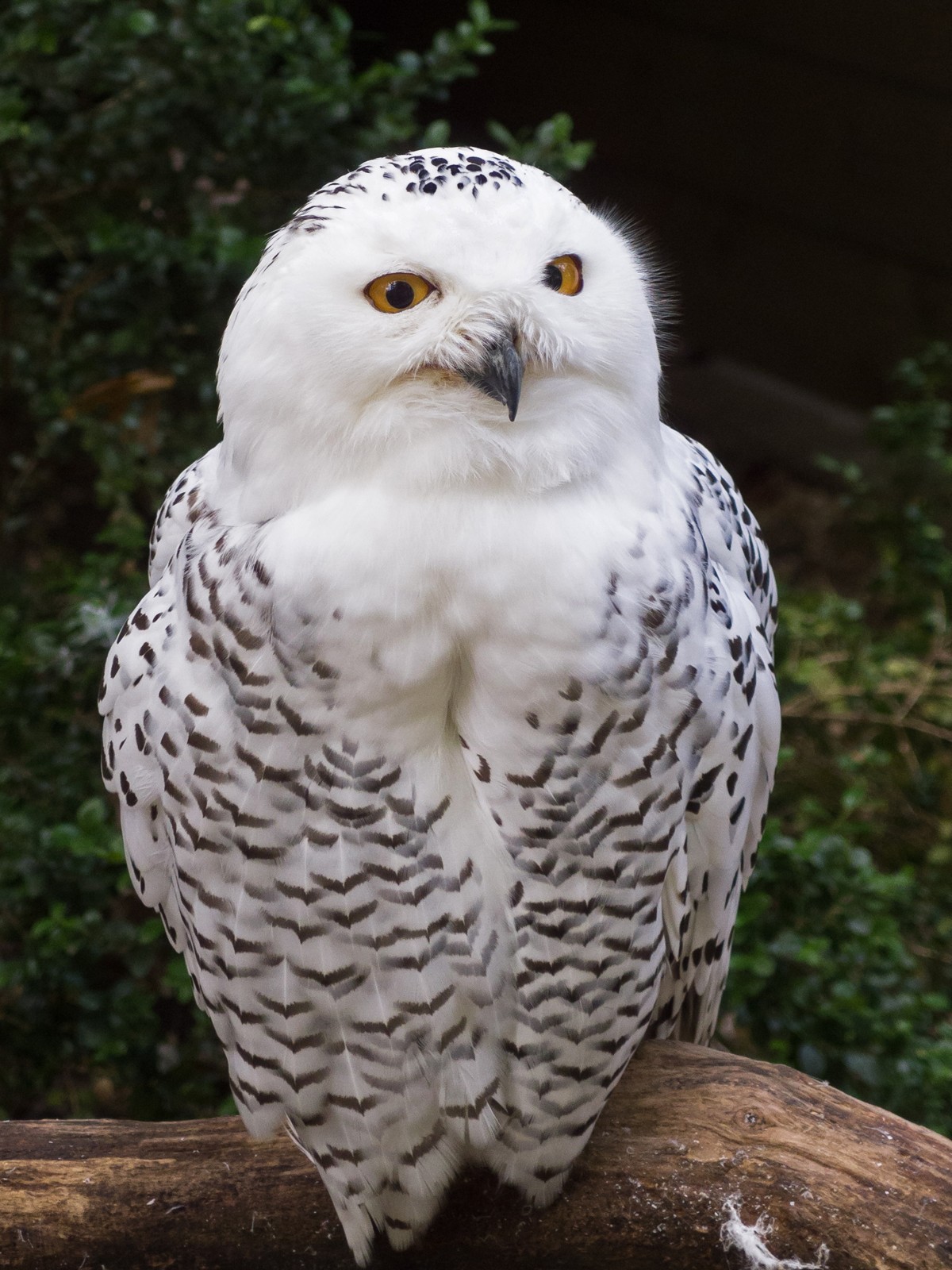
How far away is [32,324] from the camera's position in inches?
97.8

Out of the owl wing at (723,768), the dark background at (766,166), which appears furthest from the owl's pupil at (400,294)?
the dark background at (766,166)

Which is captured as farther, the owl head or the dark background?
the dark background

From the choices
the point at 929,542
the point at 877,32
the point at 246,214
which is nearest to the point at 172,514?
the point at 246,214

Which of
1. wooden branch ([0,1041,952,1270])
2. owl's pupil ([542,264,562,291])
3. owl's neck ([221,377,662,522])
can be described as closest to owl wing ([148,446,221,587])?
owl's neck ([221,377,662,522])

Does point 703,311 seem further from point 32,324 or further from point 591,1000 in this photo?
point 591,1000

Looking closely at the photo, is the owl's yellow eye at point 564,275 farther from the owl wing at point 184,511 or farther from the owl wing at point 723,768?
the owl wing at point 184,511

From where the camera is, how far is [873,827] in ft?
8.14

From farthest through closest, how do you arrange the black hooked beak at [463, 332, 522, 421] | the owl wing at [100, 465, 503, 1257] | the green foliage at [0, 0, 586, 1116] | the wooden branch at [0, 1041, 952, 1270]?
the green foliage at [0, 0, 586, 1116] < the wooden branch at [0, 1041, 952, 1270] < the owl wing at [100, 465, 503, 1257] < the black hooked beak at [463, 332, 522, 421]

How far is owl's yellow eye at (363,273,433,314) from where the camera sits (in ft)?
3.92

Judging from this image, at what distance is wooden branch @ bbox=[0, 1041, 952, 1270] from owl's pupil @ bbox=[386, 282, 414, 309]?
1018 mm

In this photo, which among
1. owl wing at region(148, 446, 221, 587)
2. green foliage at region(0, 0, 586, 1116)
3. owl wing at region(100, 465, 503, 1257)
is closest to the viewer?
owl wing at region(100, 465, 503, 1257)

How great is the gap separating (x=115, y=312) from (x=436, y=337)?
139 centimetres

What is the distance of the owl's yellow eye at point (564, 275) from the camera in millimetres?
1238

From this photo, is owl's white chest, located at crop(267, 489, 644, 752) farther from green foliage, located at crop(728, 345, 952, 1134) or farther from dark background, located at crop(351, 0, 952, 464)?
dark background, located at crop(351, 0, 952, 464)
